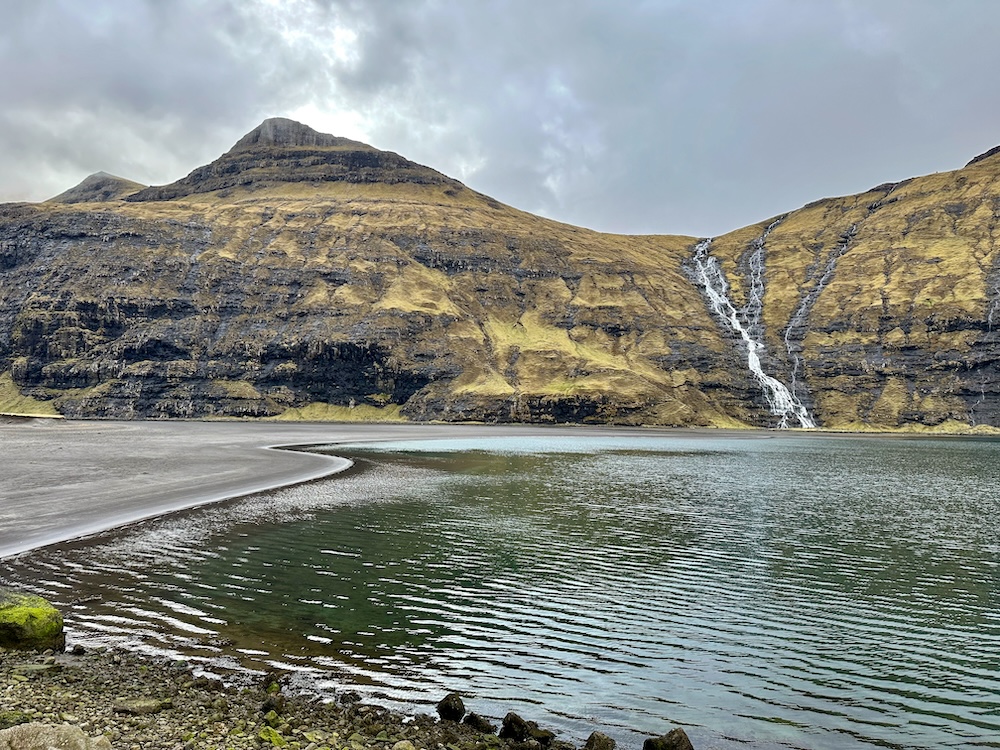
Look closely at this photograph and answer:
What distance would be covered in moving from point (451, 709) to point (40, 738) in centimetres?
671

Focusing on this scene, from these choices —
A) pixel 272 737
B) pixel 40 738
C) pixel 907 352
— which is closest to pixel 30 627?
pixel 272 737

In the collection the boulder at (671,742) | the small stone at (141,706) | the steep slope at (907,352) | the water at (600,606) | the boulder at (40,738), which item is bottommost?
the water at (600,606)

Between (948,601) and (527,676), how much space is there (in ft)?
49.5

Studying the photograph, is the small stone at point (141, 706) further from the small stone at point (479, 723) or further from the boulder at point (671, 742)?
the boulder at point (671, 742)

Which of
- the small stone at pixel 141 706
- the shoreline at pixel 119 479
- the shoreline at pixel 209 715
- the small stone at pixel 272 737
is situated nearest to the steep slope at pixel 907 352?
the shoreline at pixel 119 479

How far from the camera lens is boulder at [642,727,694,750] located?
11.1 meters

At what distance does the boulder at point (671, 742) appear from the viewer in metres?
11.1

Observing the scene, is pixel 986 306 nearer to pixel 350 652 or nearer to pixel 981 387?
pixel 981 387

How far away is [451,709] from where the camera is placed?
12.4 meters

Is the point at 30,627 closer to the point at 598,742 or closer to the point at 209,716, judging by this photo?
the point at 209,716

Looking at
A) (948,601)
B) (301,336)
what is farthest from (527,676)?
(301,336)

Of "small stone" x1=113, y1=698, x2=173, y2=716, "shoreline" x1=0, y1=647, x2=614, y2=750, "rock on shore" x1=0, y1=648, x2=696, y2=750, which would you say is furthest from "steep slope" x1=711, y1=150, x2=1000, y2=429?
"small stone" x1=113, y1=698, x2=173, y2=716

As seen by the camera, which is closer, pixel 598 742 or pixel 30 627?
pixel 598 742

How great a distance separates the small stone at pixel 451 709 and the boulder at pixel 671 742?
3412mm
